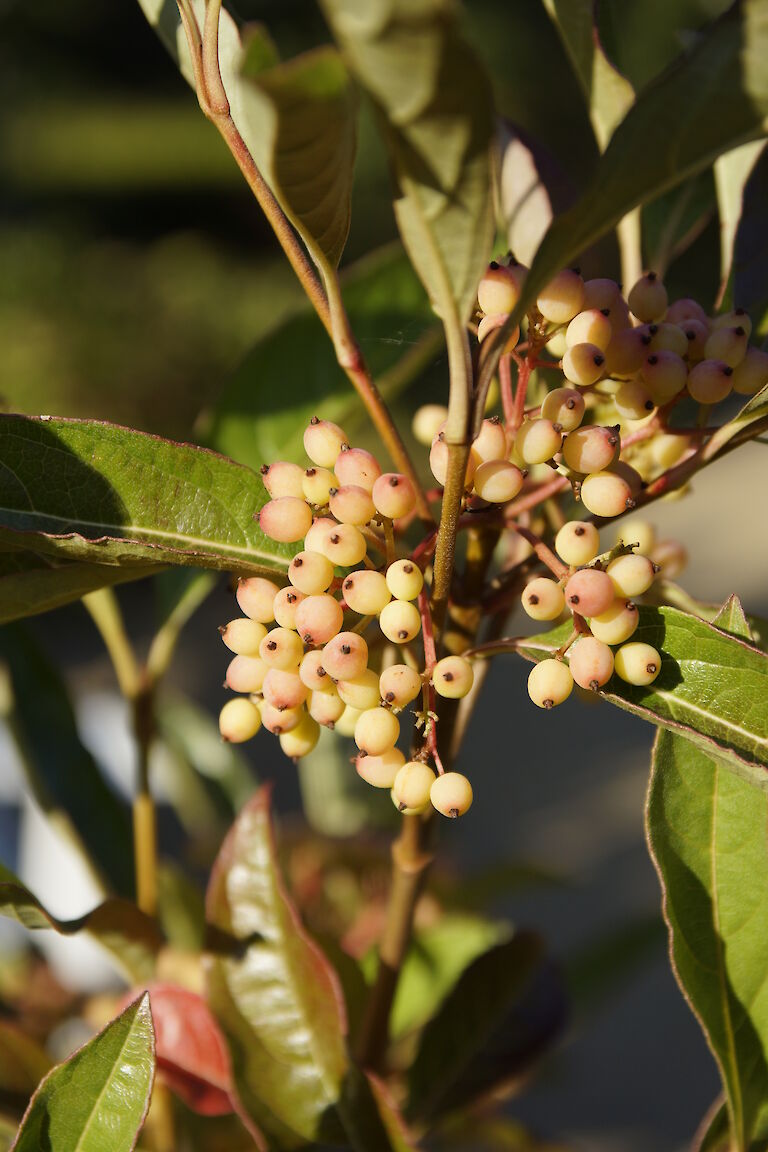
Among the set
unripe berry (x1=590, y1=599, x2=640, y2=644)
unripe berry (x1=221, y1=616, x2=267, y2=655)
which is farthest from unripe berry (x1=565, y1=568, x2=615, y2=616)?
unripe berry (x1=221, y1=616, x2=267, y2=655)

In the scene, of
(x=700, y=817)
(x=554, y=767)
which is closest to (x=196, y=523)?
(x=700, y=817)

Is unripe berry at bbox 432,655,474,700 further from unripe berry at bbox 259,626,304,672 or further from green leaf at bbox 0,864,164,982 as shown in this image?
green leaf at bbox 0,864,164,982

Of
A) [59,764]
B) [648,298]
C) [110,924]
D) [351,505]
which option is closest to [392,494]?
[351,505]

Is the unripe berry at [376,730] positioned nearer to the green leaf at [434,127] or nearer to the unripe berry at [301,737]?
the unripe berry at [301,737]

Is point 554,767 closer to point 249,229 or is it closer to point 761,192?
point 761,192

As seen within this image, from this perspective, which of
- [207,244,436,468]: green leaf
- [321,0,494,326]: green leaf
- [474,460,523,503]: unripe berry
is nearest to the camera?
[321,0,494,326]: green leaf
